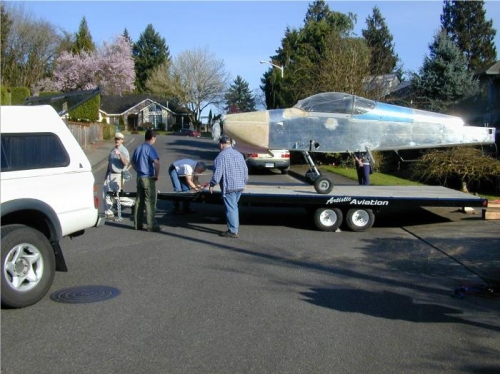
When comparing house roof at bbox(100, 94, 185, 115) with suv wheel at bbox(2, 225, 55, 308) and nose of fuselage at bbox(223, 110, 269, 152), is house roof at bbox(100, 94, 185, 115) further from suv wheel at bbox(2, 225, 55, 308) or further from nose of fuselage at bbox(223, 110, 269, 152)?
suv wheel at bbox(2, 225, 55, 308)

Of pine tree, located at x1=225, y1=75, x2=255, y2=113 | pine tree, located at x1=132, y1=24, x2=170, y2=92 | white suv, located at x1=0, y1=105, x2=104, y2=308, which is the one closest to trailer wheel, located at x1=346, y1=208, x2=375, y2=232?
white suv, located at x1=0, y1=105, x2=104, y2=308

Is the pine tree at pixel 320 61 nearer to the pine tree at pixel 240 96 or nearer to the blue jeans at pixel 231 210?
the blue jeans at pixel 231 210

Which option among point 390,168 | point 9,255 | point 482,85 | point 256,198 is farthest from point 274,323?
point 482,85

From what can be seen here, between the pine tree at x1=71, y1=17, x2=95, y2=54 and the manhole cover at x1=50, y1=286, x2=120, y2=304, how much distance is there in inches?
2498

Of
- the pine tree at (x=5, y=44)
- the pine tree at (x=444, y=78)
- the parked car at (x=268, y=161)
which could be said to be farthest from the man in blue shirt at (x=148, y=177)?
the pine tree at (x=5, y=44)

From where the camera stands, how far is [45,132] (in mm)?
6918

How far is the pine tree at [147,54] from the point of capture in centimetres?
10600

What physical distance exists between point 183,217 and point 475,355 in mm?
8538

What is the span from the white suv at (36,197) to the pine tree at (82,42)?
6291 centimetres

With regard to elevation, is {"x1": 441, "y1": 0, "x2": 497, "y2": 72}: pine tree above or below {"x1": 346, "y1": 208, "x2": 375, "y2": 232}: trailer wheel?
above

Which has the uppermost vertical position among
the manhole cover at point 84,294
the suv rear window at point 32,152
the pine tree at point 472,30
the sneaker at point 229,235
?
the pine tree at point 472,30

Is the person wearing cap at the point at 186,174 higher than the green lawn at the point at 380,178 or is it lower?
higher

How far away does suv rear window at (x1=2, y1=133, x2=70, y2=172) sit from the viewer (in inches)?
251

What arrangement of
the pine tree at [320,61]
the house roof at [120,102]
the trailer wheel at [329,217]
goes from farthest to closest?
1. the house roof at [120,102]
2. the pine tree at [320,61]
3. the trailer wheel at [329,217]
